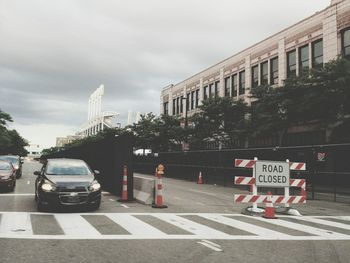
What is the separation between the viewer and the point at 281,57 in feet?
115

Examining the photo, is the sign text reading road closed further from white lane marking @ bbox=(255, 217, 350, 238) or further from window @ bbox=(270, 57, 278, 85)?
window @ bbox=(270, 57, 278, 85)

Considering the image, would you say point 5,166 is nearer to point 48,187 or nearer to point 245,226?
point 48,187

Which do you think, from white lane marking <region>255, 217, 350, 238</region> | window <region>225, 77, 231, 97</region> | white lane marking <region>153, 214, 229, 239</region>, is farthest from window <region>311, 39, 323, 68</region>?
white lane marking <region>153, 214, 229, 239</region>

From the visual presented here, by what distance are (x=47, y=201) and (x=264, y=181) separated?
6015 millimetres

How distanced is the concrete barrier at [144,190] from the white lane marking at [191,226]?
9.32ft

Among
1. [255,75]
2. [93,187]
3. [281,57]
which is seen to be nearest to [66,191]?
[93,187]

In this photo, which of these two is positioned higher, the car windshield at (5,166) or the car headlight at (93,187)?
the car windshield at (5,166)

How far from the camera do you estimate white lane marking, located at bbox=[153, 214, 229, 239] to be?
28.5ft

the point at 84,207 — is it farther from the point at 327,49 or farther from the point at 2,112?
the point at 2,112

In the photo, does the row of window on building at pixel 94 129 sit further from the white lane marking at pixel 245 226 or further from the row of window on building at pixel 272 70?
the white lane marking at pixel 245 226

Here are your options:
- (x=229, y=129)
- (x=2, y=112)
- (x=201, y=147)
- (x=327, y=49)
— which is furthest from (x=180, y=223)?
(x=2, y=112)

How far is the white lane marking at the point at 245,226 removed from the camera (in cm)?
894

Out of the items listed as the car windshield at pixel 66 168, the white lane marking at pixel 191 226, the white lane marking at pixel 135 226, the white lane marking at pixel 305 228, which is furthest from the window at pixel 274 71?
the white lane marking at pixel 135 226

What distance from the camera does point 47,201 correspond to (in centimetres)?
1157
